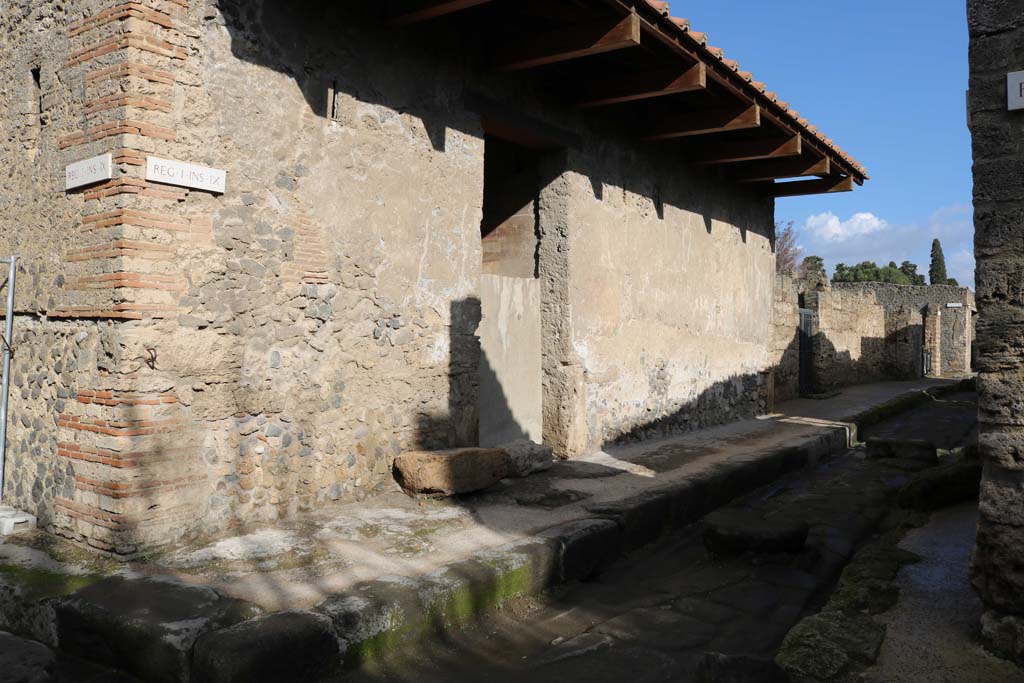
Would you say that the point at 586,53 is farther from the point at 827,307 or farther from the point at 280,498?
the point at 827,307

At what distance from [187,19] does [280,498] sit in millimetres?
2601

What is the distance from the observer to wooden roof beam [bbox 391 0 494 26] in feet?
15.3

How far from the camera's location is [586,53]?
5418 millimetres

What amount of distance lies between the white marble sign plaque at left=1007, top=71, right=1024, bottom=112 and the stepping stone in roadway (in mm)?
2638

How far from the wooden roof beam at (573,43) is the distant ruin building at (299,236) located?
0.07 ft

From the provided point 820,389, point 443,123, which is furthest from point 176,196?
point 820,389

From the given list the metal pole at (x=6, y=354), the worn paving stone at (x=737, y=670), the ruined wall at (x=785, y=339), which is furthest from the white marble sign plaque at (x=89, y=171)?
the ruined wall at (x=785, y=339)

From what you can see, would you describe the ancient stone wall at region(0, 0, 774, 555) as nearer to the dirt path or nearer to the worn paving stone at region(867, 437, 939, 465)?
the dirt path

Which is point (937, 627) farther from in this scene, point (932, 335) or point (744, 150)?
point (932, 335)

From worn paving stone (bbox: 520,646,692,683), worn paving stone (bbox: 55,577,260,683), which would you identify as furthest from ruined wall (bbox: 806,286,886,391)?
worn paving stone (bbox: 55,577,260,683)

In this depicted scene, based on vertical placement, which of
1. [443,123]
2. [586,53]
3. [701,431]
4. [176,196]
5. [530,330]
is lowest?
[701,431]

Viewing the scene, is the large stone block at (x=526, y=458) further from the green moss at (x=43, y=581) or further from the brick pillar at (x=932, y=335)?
the brick pillar at (x=932, y=335)

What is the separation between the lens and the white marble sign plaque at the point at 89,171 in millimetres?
3771

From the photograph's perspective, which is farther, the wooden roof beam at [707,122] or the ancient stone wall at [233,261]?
the wooden roof beam at [707,122]
